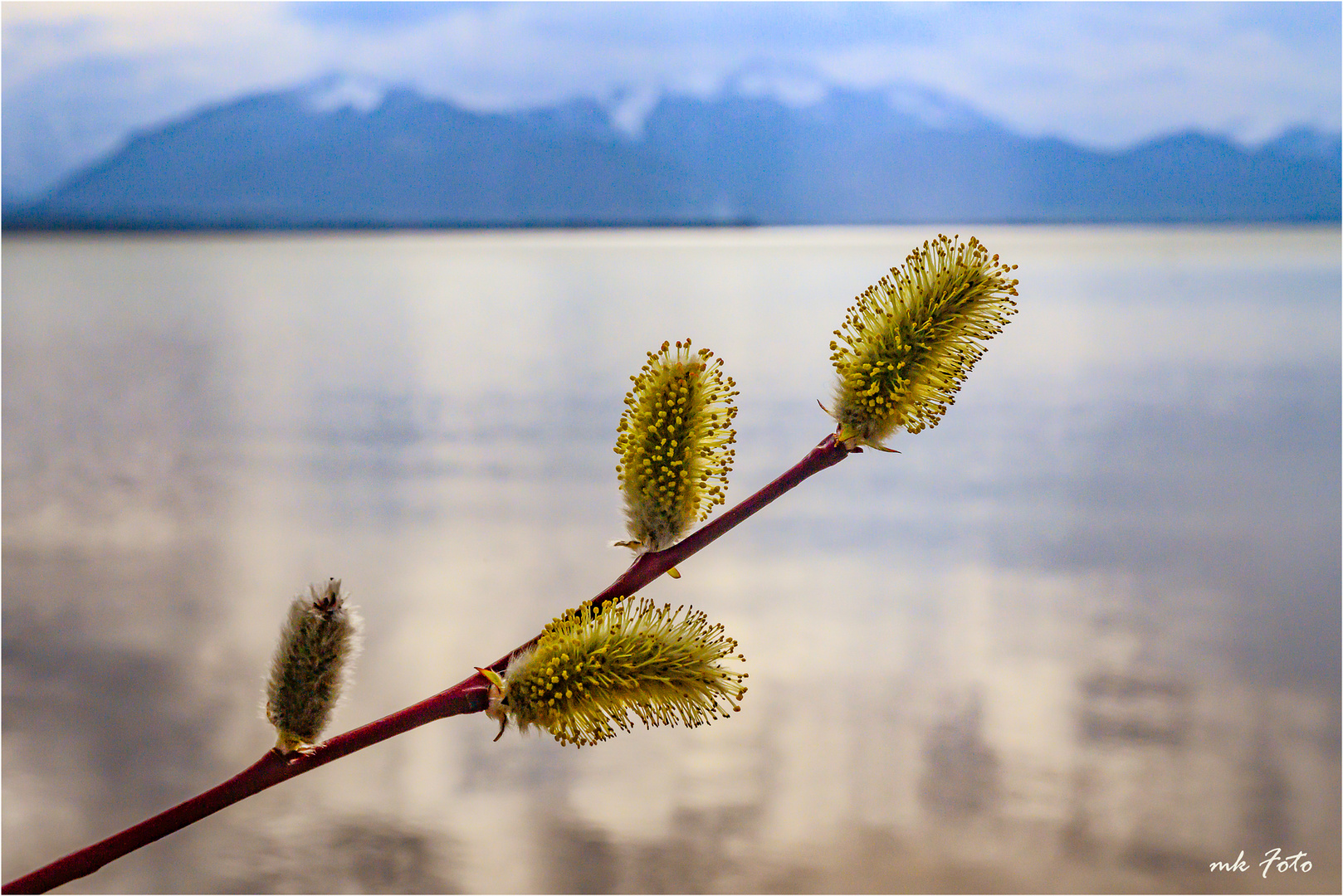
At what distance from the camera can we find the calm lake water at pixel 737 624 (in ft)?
6.19

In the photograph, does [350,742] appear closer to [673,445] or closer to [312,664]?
[312,664]

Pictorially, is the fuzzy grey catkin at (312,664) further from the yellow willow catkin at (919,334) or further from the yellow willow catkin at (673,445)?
the yellow willow catkin at (919,334)

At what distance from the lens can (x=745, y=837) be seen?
192 centimetres

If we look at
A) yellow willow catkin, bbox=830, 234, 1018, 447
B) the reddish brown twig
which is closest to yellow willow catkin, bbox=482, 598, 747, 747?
the reddish brown twig

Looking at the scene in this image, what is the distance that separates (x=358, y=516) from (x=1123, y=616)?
2.86 metres

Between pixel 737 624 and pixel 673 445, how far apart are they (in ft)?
8.51

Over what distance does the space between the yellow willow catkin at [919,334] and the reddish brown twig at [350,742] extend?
3 cm

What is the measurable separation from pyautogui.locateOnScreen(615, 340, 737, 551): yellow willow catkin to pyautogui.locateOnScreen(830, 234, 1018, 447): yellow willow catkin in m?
0.06

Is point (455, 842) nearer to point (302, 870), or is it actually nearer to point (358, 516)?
point (302, 870)

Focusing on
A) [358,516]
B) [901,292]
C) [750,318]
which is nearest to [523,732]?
[901,292]

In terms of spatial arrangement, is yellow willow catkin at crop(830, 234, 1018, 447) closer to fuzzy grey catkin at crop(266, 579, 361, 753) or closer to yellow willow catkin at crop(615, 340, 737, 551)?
yellow willow catkin at crop(615, 340, 737, 551)

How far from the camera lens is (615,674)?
42 centimetres

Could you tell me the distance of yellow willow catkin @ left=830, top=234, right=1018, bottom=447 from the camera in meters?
0.45

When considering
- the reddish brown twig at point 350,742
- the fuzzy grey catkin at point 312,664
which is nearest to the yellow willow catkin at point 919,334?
the reddish brown twig at point 350,742
